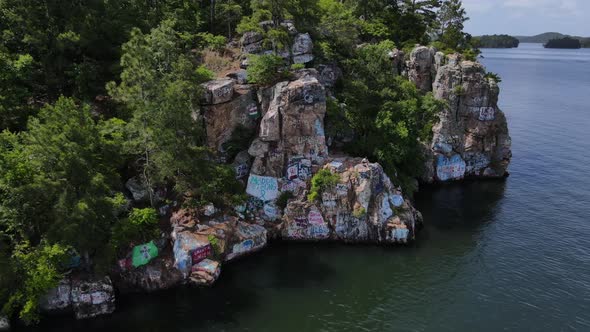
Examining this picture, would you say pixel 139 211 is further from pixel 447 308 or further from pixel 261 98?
pixel 447 308

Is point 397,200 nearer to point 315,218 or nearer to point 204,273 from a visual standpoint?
point 315,218

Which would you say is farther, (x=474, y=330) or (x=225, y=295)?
(x=225, y=295)

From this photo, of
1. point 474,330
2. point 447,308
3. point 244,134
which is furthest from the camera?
point 244,134

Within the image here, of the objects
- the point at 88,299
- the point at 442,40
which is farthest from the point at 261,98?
the point at 442,40

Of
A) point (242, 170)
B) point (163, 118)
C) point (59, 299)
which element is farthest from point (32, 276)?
point (242, 170)

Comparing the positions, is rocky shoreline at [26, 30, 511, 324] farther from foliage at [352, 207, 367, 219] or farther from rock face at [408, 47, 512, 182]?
rock face at [408, 47, 512, 182]

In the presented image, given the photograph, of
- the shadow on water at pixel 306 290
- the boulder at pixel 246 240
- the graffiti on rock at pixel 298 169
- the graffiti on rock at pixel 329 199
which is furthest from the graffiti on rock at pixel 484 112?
the boulder at pixel 246 240
